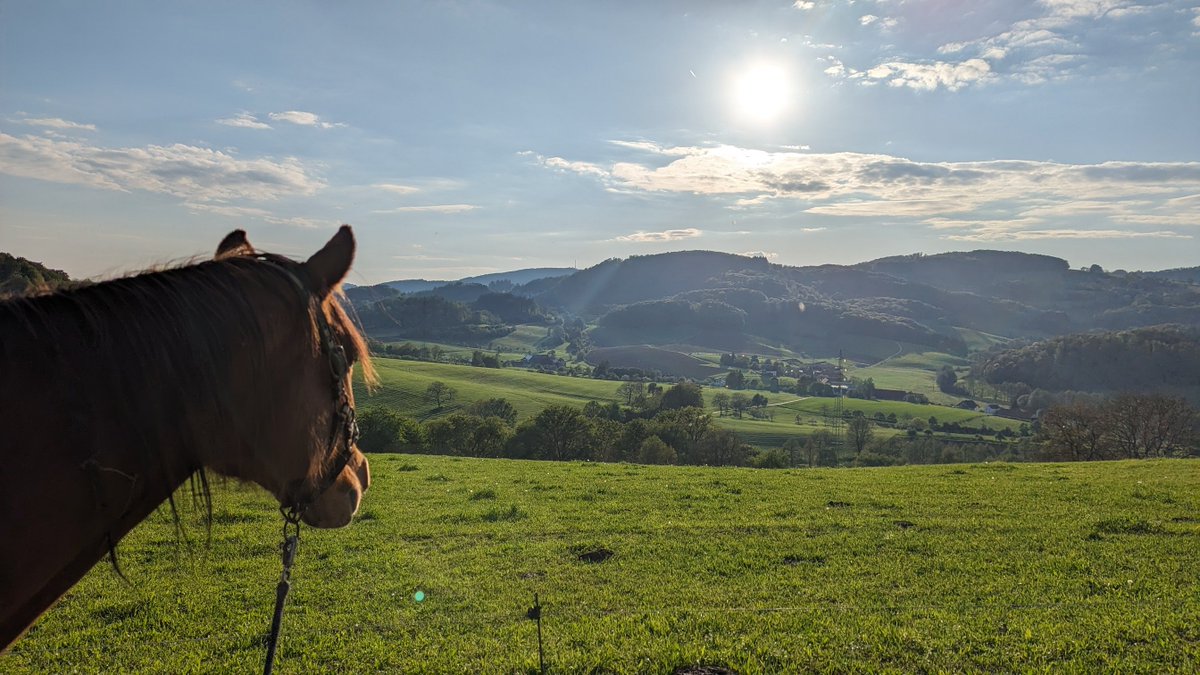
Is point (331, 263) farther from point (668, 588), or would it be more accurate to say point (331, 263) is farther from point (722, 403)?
point (722, 403)

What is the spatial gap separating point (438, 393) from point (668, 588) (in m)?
74.5

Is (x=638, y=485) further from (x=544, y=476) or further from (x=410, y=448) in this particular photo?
(x=410, y=448)

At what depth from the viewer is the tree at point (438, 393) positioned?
3140 inches

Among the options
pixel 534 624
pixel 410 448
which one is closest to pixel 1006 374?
pixel 410 448

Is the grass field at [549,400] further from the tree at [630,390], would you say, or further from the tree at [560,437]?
the tree at [560,437]

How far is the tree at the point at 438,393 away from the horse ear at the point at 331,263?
7811cm

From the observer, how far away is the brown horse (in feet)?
6.91

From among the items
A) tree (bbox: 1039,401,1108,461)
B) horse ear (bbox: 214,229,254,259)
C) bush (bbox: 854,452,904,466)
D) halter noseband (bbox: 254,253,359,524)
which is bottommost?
bush (bbox: 854,452,904,466)

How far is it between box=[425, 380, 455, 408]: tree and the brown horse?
78.1 metres

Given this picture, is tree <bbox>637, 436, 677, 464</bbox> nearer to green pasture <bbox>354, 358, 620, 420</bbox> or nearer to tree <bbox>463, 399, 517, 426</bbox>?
tree <bbox>463, 399, 517, 426</bbox>

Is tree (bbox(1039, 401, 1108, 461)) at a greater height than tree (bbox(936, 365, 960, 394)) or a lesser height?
greater

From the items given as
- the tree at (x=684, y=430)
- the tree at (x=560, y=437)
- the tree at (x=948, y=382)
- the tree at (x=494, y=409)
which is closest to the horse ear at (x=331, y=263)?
the tree at (x=560, y=437)

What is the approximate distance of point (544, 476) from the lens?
1989cm

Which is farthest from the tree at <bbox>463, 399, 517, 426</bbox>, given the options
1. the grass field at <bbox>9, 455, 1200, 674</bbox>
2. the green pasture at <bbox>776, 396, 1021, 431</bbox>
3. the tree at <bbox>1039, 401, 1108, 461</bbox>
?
the green pasture at <bbox>776, 396, 1021, 431</bbox>
